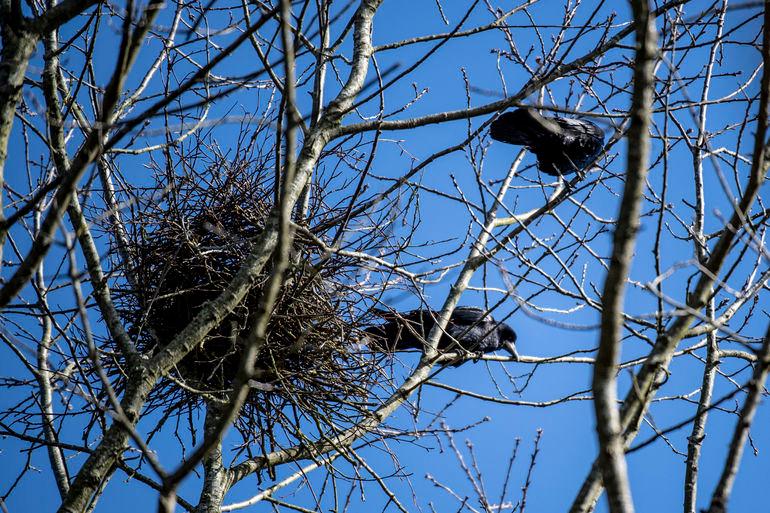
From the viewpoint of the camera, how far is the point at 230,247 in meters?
3.19

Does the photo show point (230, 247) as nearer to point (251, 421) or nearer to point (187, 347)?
point (251, 421)

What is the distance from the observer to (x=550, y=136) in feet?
11.0

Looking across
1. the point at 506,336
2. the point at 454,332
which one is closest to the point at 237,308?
the point at 454,332

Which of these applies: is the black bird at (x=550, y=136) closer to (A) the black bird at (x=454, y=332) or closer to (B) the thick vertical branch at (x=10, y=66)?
(A) the black bird at (x=454, y=332)

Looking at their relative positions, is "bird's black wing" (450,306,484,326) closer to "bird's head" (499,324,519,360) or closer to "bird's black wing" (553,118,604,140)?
"bird's head" (499,324,519,360)

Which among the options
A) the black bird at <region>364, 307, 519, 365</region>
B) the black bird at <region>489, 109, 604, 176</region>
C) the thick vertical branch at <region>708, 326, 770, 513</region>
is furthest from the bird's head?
the thick vertical branch at <region>708, 326, 770, 513</region>

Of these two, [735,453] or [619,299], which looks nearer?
[619,299]

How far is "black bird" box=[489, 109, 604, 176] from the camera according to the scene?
129 inches

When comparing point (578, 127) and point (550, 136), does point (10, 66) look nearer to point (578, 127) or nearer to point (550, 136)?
point (550, 136)

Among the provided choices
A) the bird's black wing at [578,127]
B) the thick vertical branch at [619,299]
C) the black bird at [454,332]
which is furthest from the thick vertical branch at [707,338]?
the thick vertical branch at [619,299]

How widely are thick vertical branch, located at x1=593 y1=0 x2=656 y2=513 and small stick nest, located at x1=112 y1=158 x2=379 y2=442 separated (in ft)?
6.33

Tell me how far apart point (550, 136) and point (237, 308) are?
144 centimetres

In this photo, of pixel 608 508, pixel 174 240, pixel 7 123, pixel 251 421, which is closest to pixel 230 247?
pixel 174 240

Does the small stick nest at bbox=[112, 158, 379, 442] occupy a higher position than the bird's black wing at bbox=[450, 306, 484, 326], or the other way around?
the bird's black wing at bbox=[450, 306, 484, 326]
